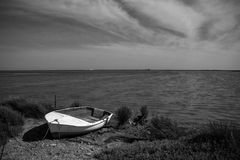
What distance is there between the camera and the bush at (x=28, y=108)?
10481 millimetres

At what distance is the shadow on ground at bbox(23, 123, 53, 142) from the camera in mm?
7080

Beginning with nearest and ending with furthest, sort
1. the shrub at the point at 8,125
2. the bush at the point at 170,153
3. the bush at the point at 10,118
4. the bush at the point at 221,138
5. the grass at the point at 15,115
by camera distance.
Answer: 1. the bush at the point at 170,153
2. the bush at the point at 221,138
3. the shrub at the point at 8,125
4. the grass at the point at 15,115
5. the bush at the point at 10,118

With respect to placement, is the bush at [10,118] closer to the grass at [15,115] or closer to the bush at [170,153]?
the grass at [15,115]

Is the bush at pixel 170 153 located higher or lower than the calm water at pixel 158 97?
higher

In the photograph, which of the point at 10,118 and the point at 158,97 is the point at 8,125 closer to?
the point at 10,118

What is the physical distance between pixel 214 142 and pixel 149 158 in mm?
1931

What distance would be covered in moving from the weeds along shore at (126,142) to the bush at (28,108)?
65mm

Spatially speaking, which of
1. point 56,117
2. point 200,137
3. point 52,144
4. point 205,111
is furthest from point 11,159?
point 205,111

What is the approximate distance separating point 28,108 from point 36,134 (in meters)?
3.89

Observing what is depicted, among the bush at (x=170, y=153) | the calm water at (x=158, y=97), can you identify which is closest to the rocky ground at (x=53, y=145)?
the bush at (x=170, y=153)

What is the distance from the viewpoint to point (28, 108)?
10.8m

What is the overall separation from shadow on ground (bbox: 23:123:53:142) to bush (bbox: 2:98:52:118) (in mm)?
2381

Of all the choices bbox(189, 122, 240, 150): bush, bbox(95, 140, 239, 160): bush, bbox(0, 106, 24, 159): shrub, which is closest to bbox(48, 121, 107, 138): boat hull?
bbox(0, 106, 24, 159): shrub

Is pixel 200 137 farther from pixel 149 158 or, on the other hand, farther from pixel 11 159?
pixel 11 159
